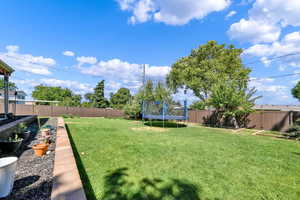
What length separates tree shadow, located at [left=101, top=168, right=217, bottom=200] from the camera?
1.88m

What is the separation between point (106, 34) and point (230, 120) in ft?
49.2

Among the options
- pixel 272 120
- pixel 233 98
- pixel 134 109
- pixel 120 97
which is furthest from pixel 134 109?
pixel 120 97

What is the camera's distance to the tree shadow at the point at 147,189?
1.88m

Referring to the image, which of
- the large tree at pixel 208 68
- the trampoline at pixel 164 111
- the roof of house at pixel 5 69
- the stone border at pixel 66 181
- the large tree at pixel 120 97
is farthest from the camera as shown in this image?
the large tree at pixel 120 97

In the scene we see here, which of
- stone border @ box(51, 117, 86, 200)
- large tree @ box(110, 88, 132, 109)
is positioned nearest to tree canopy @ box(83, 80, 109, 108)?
large tree @ box(110, 88, 132, 109)

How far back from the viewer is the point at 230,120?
11391 mm

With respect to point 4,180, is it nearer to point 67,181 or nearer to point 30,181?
point 30,181

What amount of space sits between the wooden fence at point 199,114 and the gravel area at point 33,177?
5826 millimetres

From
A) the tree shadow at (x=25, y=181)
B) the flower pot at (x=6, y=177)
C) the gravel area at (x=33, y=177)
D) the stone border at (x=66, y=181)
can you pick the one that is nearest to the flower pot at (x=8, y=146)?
the gravel area at (x=33, y=177)

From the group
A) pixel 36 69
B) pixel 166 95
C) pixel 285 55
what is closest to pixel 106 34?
pixel 166 95

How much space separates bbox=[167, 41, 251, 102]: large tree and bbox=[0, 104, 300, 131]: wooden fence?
7.79 feet

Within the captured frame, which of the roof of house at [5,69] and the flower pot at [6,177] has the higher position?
the roof of house at [5,69]

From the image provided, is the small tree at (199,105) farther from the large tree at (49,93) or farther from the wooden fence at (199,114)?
the large tree at (49,93)

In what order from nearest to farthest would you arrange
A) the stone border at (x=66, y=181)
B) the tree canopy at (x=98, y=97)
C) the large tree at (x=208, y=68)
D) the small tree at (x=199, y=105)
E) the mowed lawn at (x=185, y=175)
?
the stone border at (x=66, y=181) → the mowed lawn at (x=185, y=175) → the large tree at (x=208, y=68) → the small tree at (x=199, y=105) → the tree canopy at (x=98, y=97)
